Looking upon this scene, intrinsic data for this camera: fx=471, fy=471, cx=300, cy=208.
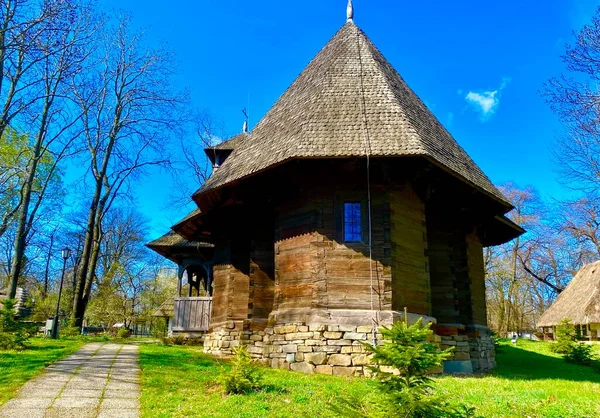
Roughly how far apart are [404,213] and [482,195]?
2.42 metres

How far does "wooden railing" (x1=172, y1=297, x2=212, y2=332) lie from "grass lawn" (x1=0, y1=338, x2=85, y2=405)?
497cm

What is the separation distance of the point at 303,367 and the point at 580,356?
10635 millimetres

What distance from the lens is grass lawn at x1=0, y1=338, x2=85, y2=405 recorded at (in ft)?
23.2

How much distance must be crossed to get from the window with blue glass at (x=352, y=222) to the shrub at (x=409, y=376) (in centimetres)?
554

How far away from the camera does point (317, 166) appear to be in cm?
1045

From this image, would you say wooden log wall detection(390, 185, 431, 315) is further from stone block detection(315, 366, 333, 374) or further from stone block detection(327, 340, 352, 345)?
stone block detection(315, 366, 333, 374)

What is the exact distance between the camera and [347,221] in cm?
1038

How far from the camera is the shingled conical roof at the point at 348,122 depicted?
9.86 metres

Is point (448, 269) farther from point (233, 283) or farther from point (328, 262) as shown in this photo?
point (233, 283)

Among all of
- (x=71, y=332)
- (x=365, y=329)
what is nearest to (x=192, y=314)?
(x=71, y=332)

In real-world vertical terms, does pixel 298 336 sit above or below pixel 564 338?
above

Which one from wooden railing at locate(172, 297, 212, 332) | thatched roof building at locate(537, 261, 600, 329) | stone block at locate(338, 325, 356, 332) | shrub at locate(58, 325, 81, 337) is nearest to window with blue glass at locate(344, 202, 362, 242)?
stone block at locate(338, 325, 356, 332)

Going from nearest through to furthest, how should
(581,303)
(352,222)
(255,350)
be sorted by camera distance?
(352,222), (255,350), (581,303)

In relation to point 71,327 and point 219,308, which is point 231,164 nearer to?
point 219,308
